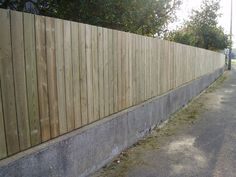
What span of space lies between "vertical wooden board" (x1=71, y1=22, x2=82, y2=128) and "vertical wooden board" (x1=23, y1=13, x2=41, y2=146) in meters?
0.73

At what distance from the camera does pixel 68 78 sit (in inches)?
149

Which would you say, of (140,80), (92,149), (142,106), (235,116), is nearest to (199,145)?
(142,106)

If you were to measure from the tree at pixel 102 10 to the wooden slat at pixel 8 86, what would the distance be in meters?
5.25

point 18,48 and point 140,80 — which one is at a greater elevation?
point 18,48

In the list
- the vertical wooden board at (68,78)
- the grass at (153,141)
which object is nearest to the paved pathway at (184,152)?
the grass at (153,141)

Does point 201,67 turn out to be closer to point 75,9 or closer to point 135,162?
point 75,9

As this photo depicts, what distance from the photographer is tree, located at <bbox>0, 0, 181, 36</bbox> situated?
8.21 metres

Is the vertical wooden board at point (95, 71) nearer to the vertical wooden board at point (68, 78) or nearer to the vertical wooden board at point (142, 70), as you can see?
the vertical wooden board at point (68, 78)

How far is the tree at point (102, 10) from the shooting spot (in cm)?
821

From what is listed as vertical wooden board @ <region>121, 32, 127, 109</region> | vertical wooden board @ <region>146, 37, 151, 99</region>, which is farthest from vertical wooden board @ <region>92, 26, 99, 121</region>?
vertical wooden board @ <region>146, 37, 151, 99</region>

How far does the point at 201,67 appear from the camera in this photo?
13.5 m

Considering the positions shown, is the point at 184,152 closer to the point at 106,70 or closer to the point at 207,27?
the point at 106,70

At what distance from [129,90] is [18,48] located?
9.41ft

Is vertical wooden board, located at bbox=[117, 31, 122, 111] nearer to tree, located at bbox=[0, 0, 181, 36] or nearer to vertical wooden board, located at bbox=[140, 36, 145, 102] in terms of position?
vertical wooden board, located at bbox=[140, 36, 145, 102]
